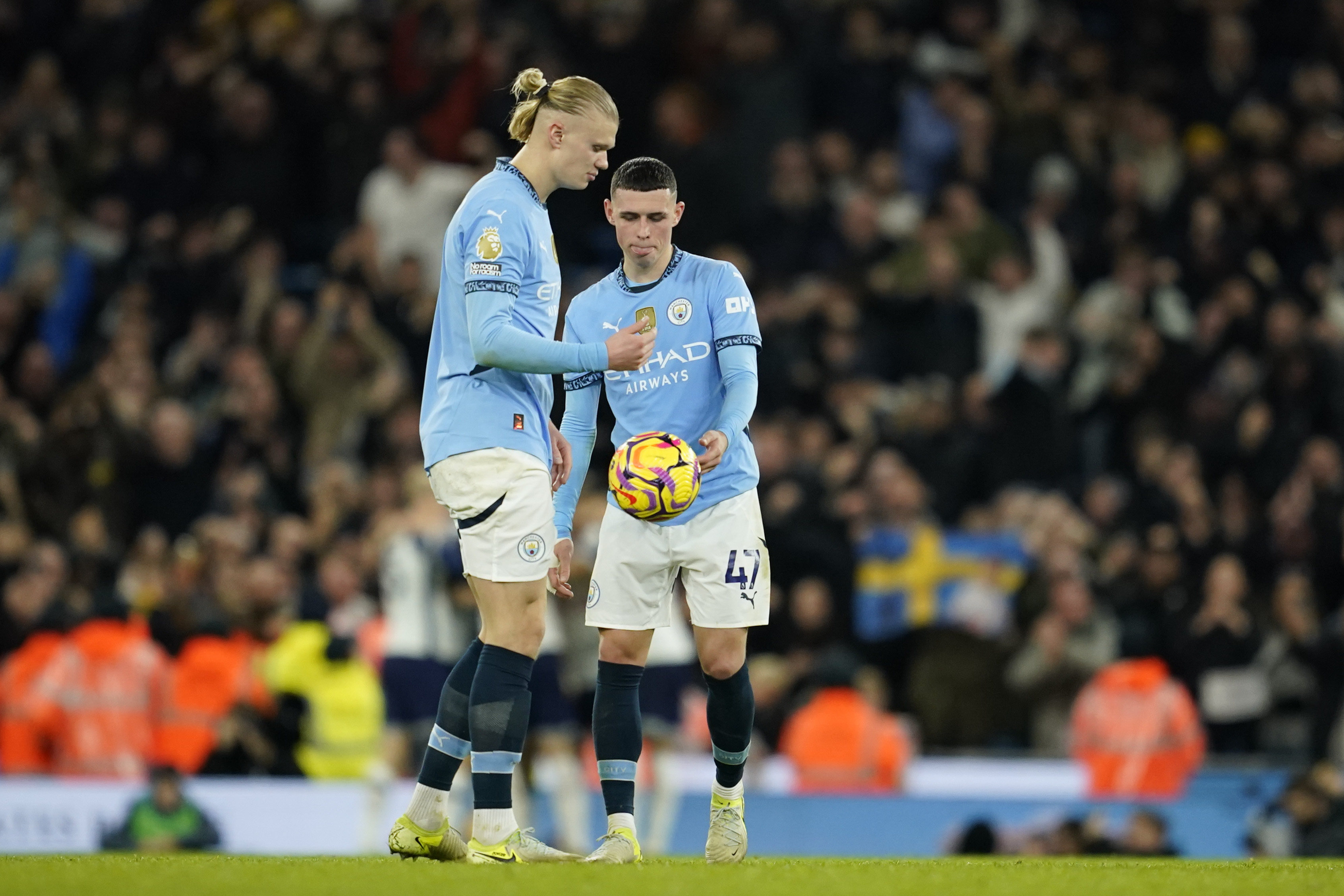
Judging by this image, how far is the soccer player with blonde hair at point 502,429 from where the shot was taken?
6.81 meters

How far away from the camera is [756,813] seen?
1234 centimetres

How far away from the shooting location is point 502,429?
6918mm

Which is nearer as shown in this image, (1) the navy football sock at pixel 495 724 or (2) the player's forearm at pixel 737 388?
(1) the navy football sock at pixel 495 724

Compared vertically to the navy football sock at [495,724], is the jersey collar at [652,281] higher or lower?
higher

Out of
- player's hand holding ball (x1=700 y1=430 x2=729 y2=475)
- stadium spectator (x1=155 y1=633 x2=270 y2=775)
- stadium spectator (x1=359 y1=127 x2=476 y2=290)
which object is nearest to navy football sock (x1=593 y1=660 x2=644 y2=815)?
player's hand holding ball (x1=700 y1=430 x2=729 y2=475)

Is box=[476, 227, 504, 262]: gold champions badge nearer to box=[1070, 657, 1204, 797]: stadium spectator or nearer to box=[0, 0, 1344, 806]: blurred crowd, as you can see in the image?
box=[0, 0, 1344, 806]: blurred crowd

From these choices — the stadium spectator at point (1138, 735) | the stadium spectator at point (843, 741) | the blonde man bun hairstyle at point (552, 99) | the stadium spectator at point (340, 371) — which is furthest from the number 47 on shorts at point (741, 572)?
the stadium spectator at point (340, 371)

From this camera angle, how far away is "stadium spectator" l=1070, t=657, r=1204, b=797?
41.9 feet

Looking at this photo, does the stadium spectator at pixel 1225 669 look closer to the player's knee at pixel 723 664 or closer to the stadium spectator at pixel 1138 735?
the stadium spectator at pixel 1138 735

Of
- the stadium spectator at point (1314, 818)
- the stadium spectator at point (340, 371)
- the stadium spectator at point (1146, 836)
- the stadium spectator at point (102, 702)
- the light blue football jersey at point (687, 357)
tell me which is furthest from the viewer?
the stadium spectator at point (340, 371)

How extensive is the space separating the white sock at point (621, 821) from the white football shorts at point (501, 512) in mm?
1050

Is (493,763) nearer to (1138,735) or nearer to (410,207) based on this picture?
(1138,735)

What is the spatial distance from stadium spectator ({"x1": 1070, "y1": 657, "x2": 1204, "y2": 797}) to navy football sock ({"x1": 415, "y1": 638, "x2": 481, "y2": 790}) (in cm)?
662

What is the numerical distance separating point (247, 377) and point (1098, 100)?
25.8 feet
